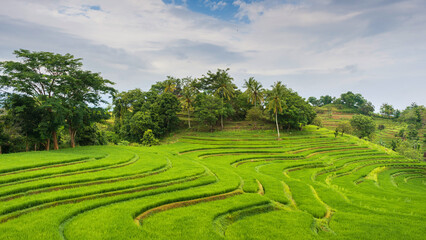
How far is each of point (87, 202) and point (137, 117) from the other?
35423 mm

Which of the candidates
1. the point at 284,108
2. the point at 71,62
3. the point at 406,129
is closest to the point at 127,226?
the point at 71,62

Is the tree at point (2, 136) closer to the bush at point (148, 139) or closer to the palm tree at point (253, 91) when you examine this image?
the bush at point (148, 139)

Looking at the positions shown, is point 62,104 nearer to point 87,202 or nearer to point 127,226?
point 87,202

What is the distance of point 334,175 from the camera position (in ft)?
77.5

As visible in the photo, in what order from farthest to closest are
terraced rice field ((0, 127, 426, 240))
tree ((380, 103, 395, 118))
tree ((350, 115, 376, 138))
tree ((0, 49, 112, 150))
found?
tree ((380, 103, 395, 118)) < tree ((350, 115, 376, 138)) < tree ((0, 49, 112, 150)) < terraced rice field ((0, 127, 426, 240))

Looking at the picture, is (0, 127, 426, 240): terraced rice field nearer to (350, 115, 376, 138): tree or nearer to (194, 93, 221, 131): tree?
(194, 93, 221, 131): tree

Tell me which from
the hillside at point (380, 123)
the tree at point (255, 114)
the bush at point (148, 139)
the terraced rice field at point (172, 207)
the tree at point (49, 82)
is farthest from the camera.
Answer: the hillside at point (380, 123)

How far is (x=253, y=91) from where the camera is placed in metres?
55.1

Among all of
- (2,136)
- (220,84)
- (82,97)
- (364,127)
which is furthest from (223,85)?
(364,127)

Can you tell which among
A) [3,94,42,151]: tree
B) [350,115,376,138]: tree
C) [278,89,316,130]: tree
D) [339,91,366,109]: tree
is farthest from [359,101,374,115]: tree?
[3,94,42,151]: tree

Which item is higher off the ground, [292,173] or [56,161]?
[56,161]

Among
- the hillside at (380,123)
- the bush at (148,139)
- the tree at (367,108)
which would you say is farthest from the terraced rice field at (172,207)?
the tree at (367,108)

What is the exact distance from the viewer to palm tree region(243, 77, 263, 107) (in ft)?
176

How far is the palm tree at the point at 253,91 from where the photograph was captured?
53.7m
